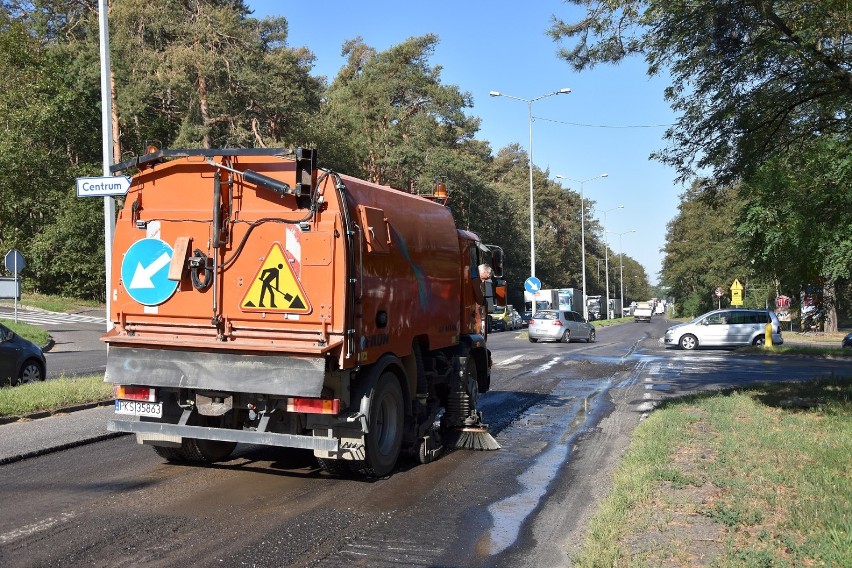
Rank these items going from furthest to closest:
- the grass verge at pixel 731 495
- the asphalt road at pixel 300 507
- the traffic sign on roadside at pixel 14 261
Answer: the traffic sign on roadside at pixel 14 261 < the asphalt road at pixel 300 507 < the grass verge at pixel 731 495

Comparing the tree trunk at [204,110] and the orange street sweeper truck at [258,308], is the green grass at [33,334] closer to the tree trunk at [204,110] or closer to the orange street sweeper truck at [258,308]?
the tree trunk at [204,110]

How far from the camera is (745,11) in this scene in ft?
35.2

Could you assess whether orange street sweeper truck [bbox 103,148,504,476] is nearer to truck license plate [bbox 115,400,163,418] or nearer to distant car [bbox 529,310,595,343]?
truck license plate [bbox 115,400,163,418]

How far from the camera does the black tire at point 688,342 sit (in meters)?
31.0

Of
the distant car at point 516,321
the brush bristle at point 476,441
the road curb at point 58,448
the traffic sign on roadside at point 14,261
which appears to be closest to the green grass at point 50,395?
the road curb at point 58,448

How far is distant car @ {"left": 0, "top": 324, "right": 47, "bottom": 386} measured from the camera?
1331cm

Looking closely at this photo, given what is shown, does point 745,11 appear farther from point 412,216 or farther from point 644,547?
point 644,547

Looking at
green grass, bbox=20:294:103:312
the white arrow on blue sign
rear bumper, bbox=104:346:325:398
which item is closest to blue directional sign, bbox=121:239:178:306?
rear bumper, bbox=104:346:325:398

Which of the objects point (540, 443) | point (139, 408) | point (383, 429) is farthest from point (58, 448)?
point (540, 443)

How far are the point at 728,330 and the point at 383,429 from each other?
26415mm

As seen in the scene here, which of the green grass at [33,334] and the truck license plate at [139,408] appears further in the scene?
the green grass at [33,334]

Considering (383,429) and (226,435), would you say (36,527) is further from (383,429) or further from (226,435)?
(383,429)

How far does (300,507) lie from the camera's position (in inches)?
254

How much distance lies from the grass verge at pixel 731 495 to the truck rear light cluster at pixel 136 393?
4167 mm
